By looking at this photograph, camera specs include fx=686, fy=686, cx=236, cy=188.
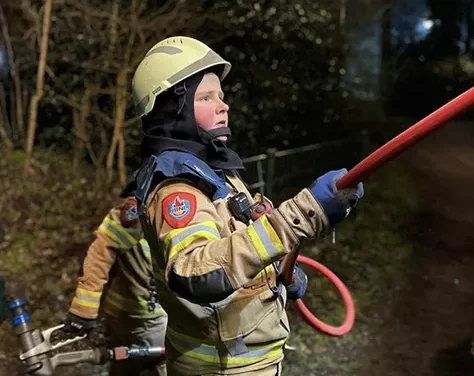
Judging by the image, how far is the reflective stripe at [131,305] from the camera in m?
3.62

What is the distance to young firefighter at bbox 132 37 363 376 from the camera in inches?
77.2

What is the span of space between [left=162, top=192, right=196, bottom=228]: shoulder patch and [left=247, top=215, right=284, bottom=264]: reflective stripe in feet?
0.72

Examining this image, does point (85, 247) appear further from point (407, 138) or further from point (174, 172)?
point (407, 138)

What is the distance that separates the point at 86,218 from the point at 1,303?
2.15 meters

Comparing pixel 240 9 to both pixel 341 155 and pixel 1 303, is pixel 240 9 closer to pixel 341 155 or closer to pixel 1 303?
pixel 341 155

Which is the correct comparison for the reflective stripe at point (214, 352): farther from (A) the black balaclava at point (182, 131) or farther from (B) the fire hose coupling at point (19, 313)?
(B) the fire hose coupling at point (19, 313)

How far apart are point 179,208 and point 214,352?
2.04 feet

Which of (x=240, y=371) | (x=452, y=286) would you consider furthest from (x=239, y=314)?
(x=452, y=286)

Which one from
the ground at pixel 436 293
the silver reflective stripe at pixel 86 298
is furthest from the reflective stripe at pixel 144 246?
the ground at pixel 436 293

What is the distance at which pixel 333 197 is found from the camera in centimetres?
199

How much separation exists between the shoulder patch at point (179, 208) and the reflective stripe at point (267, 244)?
0.72ft

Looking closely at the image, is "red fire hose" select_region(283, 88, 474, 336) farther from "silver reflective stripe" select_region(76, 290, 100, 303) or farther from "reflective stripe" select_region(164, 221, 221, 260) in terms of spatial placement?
"silver reflective stripe" select_region(76, 290, 100, 303)

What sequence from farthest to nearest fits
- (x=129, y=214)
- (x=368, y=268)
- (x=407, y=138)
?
1. (x=368, y=268)
2. (x=129, y=214)
3. (x=407, y=138)

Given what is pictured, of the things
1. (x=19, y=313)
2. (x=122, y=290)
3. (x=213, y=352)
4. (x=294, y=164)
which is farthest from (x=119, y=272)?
(x=294, y=164)
